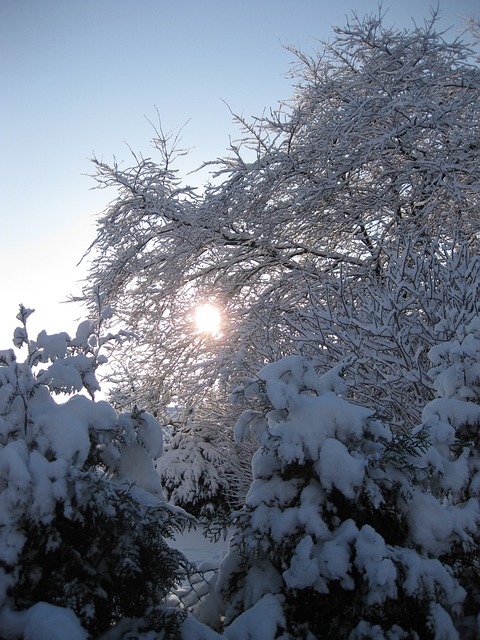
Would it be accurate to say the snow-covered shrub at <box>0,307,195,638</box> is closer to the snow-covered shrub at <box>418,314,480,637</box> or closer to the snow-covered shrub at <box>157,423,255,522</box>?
the snow-covered shrub at <box>418,314,480,637</box>

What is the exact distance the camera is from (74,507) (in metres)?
2.41

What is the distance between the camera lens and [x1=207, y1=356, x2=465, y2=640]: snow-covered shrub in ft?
8.04

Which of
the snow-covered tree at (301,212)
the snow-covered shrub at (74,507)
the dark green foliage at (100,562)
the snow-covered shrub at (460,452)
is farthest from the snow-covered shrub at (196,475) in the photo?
the dark green foliage at (100,562)

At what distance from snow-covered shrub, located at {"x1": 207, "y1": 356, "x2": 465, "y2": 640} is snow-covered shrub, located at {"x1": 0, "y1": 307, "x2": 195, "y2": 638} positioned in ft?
1.35

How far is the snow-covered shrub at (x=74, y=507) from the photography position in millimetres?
2318

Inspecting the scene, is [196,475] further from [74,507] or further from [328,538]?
[74,507]

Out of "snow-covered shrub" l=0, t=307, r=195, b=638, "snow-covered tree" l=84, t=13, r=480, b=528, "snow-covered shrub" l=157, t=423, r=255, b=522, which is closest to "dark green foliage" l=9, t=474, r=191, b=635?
"snow-covered shrub" l=0, t=307, r=195, b=638

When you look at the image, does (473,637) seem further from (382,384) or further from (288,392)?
(382,384)

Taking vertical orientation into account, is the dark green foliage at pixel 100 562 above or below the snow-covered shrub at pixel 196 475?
below

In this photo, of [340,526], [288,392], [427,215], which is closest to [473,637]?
[340,526]

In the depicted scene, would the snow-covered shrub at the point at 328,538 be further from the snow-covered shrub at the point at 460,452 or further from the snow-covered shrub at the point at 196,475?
the snow-covered shrub at the point at 196,475

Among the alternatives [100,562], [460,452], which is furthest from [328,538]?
[460,452]

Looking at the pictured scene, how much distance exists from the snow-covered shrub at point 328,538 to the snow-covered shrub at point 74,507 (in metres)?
0.41

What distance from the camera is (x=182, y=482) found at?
978 cm
